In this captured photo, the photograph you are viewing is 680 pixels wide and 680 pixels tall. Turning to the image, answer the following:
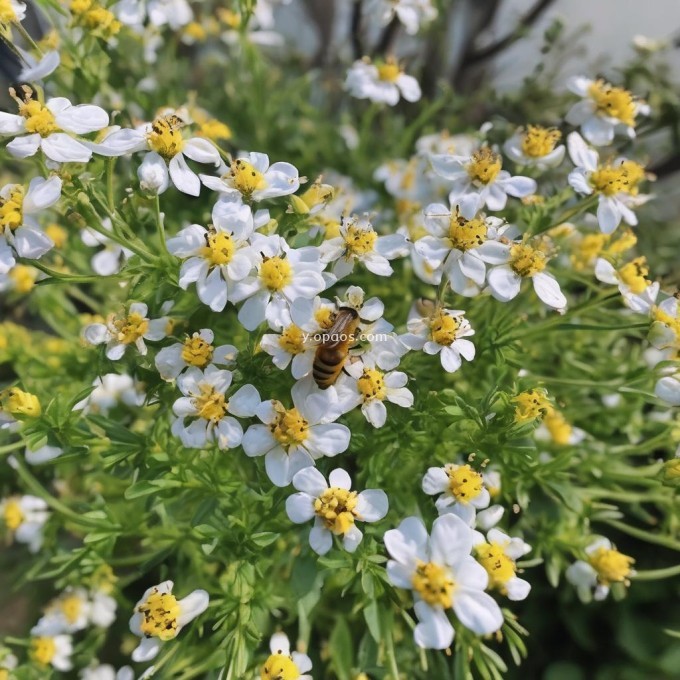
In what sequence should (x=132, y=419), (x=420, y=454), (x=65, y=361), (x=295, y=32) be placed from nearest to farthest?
(x=420, y=454) < (x=65, y=361) < (x=132, y=419) < (x=295, y=32)

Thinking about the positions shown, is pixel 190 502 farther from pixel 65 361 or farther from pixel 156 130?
pixel 156 130

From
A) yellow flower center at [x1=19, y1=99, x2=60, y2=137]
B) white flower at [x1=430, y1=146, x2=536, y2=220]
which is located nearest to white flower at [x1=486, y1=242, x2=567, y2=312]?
white flower at [x1=430, y1=146, x2=536, y2=220]

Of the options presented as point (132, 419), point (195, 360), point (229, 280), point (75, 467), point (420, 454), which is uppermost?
point (229, 280)

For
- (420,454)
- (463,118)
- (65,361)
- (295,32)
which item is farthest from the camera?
(295,32)

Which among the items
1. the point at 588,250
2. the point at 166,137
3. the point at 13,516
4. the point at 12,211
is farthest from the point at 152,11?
the point at 13,516

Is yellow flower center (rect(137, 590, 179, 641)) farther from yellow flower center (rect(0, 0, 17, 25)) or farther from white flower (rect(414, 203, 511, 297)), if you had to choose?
yellow flower center (rect(0, 0, 17, 25))

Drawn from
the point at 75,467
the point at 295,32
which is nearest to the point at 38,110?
the point at 75,467
